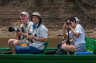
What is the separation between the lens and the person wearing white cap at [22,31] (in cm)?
630

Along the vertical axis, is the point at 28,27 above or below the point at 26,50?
above

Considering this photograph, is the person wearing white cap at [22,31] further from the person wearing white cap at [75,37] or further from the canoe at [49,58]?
the person wearing white cap at [75,37]

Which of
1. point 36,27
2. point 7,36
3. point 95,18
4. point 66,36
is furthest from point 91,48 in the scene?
point 95,18

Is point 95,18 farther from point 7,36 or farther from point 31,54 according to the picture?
point 31,54

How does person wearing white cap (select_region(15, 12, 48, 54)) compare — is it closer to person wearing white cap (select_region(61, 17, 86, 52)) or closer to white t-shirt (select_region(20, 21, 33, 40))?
white t-shirt (select_region(20, 21, 33, 40))

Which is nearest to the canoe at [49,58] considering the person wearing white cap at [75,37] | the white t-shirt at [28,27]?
the person wearing white cap at [75,37]

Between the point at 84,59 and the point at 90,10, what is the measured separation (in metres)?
13.0

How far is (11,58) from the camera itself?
19.5ft

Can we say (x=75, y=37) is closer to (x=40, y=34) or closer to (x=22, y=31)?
(x=40, y=34)

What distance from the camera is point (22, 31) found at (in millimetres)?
6426

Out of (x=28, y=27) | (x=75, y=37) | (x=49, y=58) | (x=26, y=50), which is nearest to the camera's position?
(x=49, y=58)

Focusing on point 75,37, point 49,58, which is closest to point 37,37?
point 49,58

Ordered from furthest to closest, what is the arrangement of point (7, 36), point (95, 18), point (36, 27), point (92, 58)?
point (95, 18) → point (7, 36) → point (36, 27) → point (92, 58)

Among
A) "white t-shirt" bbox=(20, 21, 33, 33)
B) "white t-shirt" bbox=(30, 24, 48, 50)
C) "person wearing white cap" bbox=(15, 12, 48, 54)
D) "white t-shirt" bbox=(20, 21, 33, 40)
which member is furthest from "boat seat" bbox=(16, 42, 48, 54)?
"white t-shirt" bbox=(20, 21, 33, 33)
